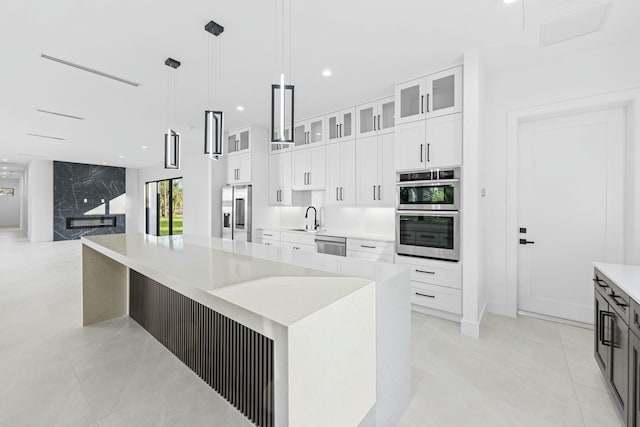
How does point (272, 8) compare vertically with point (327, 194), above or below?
above

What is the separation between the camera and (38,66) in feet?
10.3

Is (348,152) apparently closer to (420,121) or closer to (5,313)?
(420,121)

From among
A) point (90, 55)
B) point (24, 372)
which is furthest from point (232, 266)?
point (90, 55)

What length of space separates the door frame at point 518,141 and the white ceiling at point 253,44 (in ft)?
1.68

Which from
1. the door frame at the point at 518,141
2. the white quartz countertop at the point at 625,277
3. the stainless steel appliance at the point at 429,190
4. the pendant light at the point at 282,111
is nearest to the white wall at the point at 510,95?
the door frame at the point at 518,141

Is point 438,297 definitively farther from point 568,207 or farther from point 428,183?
point 568,207

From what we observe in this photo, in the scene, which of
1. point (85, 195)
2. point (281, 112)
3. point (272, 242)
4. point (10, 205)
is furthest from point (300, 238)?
point (10, 205)

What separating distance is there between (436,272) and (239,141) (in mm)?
4288

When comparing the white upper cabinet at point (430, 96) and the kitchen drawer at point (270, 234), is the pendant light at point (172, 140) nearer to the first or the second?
the kitchen drawer at point (270, 234)

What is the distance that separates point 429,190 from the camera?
325cm

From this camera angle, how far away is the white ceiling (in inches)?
89.4

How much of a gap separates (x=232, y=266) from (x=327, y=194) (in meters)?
3.10

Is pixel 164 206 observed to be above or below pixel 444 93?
below

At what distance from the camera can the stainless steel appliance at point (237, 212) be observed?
17.2 ft
